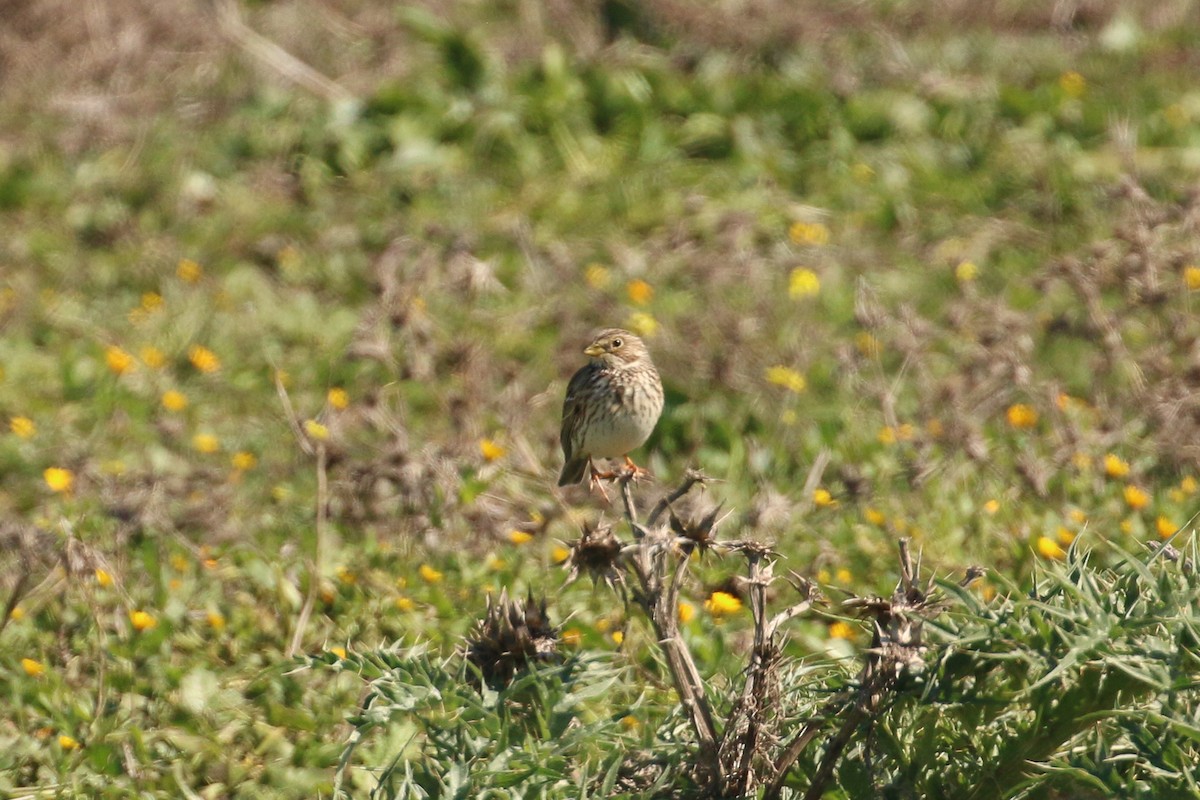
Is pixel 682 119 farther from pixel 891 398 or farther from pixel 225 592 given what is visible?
pixel 225 592

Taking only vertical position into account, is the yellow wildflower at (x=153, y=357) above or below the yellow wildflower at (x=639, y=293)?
below

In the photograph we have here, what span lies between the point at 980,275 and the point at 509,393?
2.89m

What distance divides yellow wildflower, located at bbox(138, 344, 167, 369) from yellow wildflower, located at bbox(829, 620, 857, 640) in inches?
136

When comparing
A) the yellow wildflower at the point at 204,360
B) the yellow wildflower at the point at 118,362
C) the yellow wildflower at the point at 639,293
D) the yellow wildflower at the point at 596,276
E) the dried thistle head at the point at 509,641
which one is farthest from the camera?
the yellow wildflower at the point at 596,276

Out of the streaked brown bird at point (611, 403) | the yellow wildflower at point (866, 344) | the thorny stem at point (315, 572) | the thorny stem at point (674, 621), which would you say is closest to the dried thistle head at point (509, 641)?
the thorny stem at point (674, 621)

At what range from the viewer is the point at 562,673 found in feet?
10.1

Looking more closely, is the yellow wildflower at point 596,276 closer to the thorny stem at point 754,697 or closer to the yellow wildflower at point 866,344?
the yellow wildflower at point 866,344

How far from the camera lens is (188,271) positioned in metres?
7.78

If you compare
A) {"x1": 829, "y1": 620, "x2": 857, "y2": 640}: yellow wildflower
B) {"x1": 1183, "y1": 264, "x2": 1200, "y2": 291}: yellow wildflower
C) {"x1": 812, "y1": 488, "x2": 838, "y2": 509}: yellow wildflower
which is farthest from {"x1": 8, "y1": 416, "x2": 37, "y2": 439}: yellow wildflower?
{"x1": 1183, "y1": 264, "x2": 1200, "y2": 291}: yellow wildflower

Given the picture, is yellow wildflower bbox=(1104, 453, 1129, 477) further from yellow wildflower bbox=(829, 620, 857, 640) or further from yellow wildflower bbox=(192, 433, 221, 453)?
yellow wildflower bbox=(192, 433, 221, 453)

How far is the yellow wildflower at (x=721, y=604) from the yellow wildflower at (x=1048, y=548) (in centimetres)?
91

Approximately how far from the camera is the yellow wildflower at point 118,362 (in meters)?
6.74

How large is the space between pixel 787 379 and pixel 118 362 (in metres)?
2.77

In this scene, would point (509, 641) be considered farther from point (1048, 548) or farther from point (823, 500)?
point (823, 500)
